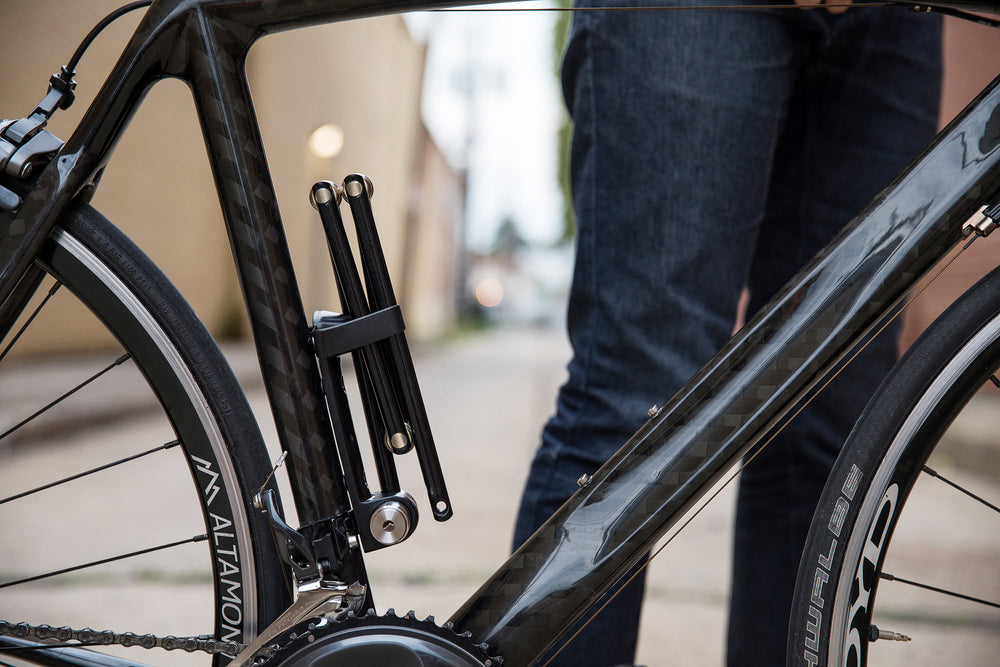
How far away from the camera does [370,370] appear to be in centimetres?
62

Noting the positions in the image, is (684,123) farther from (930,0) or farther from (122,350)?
(122,350)

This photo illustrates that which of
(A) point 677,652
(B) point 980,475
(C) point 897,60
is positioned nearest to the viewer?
(C) point 897,60

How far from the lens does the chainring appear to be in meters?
0.59

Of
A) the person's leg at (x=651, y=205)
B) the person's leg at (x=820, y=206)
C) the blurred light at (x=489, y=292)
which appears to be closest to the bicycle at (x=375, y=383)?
the person's leg at (x=651, y=205)

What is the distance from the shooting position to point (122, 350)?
0.68 metres

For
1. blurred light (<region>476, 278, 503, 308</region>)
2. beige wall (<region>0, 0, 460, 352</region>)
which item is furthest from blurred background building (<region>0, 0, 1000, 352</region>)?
blurred light (<region>476, 278, 503, 308</region>)

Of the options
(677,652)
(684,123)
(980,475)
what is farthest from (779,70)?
(980,475)

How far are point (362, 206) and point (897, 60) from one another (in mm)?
626

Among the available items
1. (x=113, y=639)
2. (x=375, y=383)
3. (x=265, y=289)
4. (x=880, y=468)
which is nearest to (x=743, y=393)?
(x=880, y=468)

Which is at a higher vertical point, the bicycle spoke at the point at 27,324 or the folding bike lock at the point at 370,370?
the bicycle spoke at the point at 27,324

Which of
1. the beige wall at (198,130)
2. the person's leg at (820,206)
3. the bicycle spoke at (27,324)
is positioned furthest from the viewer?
the beige wall at (198,130)

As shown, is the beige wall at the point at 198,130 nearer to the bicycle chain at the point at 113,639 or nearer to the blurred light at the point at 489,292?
the bicycle chain at the point at 113,639

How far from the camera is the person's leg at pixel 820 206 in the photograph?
833 millimetres

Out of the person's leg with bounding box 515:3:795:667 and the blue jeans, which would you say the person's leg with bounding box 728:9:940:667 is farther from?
the person's leg with bounding box 515:3:795:667
